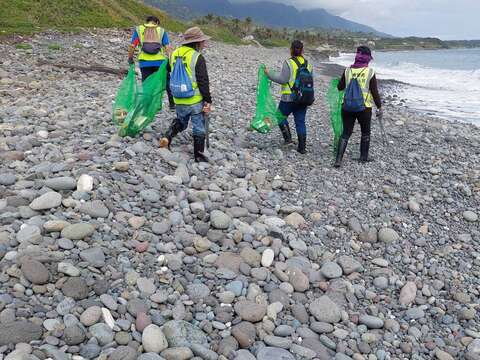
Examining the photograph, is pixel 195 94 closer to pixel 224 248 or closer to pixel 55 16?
pixel 224 248

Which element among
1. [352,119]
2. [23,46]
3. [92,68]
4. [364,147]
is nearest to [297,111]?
[352,119]

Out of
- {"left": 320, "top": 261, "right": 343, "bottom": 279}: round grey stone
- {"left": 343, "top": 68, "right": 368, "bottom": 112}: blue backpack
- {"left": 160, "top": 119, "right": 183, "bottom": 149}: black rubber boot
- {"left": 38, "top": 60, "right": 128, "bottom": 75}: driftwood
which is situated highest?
{"left": 343, "top": 68, "right": 368, "bottom": 112}: blue backpack

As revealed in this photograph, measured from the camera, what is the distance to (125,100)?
7699mm

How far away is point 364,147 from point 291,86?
196 cm

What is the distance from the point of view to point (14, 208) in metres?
4.59

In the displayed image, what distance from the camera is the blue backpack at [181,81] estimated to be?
21.2ft

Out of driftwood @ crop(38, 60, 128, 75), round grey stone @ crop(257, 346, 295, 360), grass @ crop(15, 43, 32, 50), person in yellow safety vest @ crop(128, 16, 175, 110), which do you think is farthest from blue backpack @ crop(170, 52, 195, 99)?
grass @ crop(15, 43, 32, 50)

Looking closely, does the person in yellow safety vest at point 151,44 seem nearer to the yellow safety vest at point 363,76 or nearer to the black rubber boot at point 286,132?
the black rubber boot at point 286,132

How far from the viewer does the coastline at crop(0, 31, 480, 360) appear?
145 inches

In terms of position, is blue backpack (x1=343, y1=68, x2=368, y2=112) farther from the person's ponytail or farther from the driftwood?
the driftwood

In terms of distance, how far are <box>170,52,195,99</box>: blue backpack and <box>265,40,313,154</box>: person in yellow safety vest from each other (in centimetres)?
227

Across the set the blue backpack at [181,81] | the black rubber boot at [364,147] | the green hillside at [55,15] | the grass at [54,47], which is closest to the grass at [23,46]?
the grass at [54,47]

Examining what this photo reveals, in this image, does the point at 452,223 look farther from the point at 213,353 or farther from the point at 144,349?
the point at 144,349

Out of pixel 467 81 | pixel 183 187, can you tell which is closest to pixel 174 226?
pixel 183 187
